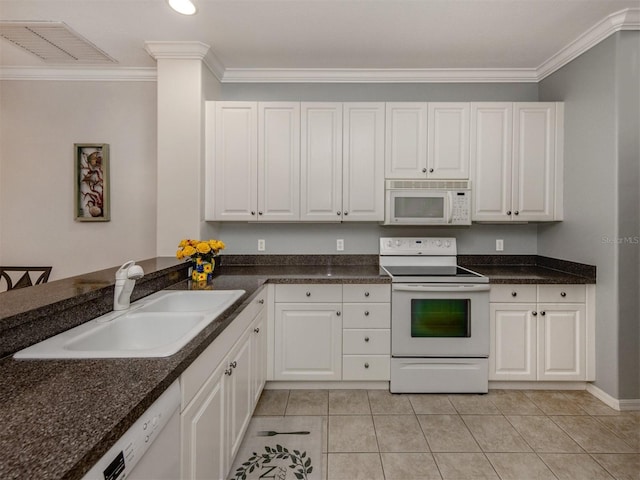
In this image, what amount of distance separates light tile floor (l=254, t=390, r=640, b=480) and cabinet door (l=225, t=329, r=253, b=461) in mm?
480

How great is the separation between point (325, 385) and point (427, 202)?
1.70 metres

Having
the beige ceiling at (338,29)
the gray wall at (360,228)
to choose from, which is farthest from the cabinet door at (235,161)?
the beige ceiling at (338,29)

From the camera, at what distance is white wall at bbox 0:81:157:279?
3.23 meters

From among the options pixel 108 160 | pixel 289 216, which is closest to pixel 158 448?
pixel 289 216

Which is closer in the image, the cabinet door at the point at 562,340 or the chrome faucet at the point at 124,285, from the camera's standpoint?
the chrome faucet at the point at 124,285

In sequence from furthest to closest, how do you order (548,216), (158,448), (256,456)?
(548,216) < (256,456) < (158,448)

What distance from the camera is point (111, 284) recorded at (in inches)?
66.6

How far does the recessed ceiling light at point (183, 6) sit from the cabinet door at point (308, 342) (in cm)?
207

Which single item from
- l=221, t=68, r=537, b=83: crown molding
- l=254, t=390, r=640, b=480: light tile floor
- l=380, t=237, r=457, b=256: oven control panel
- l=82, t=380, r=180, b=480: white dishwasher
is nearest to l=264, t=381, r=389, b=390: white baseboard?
l=254, t=390, r=640, b=480: light tile floor

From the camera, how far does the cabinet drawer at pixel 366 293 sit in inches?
105

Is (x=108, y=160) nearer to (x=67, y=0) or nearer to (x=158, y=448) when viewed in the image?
(x=67, y=0)

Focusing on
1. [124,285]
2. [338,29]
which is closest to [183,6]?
[338,29]

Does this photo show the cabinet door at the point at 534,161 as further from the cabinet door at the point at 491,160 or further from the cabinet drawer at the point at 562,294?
the cabinet drawer at the point at 562,294

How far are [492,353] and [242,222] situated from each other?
234 cm
